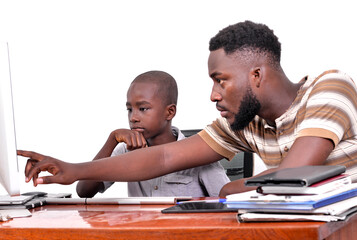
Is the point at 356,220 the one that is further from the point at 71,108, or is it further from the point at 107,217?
the point at 71,108

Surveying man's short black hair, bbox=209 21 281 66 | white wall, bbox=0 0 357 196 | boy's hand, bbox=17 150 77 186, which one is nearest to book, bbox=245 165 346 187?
man's short black hair, bbox=209 21 281 66

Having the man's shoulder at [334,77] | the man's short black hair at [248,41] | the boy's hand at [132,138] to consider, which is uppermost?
the man's short black hair at [248,41]

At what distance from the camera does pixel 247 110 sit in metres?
1.67

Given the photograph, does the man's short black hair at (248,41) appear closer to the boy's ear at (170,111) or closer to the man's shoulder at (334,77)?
the man's shoulder at (334,77)

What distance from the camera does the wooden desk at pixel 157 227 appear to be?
38.6 inches

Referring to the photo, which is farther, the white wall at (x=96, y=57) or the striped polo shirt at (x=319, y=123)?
the white wall at (x=96, y=57)

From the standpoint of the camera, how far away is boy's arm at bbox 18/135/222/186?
1640mm

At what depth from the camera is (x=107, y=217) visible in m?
1.25

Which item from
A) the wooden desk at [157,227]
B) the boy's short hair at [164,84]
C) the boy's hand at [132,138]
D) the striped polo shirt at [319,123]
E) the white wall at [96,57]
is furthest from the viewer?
the white wall at [96,57]

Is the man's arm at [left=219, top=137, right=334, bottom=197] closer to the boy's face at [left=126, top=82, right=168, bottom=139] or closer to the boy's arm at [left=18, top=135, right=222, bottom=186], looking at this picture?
the boy's arm at [left=18, top=135, right=222, bottom=186]

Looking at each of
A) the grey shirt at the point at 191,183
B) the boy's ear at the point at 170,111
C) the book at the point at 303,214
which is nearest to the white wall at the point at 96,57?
the boy's ear at the point at 170,111

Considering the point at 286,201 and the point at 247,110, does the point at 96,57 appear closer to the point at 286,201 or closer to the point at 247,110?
the point at 247,110

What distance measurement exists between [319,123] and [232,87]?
0.31m

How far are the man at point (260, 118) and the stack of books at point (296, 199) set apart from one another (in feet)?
0.97
